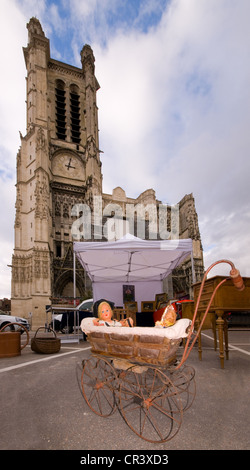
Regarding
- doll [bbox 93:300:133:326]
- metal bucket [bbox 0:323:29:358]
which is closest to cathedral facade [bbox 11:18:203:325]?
metal bucket [bbox 0:323:29:358]

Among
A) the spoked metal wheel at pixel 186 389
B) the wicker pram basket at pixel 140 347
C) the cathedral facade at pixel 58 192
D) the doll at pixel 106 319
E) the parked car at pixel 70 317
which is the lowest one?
the parked car at pixel 70 317

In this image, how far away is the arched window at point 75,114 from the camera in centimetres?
4072

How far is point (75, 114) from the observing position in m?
41.7

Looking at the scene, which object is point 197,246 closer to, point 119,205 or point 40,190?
point 119,205

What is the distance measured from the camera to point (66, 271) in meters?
33.2

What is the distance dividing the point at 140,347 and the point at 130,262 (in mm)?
8118

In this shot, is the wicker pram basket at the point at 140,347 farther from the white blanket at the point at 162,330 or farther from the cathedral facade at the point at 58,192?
the cathedral facade at the point at 58,192

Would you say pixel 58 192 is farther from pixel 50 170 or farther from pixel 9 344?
pixel 9 344

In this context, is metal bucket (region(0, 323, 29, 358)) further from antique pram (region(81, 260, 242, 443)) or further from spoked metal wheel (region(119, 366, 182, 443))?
spoked metal wheel (region(119, 366, 182, 443))

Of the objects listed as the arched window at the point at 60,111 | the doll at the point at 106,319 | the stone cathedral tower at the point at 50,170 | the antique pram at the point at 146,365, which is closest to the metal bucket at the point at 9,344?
the doll at the point at 106,319

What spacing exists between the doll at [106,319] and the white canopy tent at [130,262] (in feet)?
16.7
